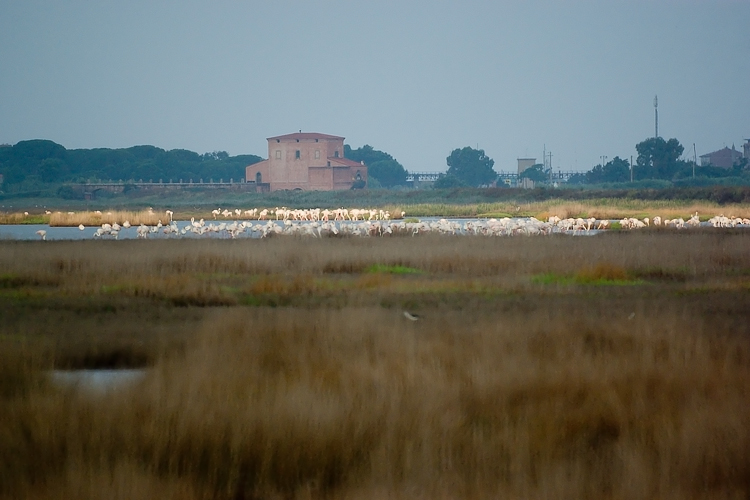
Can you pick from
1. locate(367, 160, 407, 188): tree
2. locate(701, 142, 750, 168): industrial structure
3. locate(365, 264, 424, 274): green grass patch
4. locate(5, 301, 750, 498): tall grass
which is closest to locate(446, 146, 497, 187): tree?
locate(367, 160, 407, 188): tree

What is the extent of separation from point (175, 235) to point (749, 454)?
28.6 meters

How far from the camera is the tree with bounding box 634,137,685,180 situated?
116375 millimetres

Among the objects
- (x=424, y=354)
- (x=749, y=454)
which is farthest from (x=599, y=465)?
(x=424, y=354)

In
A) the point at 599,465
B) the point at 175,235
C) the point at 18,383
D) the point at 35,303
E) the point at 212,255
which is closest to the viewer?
the point at 599,465

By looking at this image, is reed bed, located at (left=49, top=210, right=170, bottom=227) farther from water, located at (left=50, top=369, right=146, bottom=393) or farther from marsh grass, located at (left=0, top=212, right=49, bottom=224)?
water, located at (left=50, top=369, right=146, bottom=393)

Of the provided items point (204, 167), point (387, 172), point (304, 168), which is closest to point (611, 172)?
point (387, 172)

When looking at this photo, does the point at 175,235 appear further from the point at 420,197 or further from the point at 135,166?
the point at 135,166

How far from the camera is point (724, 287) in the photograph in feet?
54.1

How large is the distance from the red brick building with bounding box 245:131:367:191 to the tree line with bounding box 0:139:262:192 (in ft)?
64.8

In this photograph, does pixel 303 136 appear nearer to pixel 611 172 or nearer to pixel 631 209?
pixel 611 172

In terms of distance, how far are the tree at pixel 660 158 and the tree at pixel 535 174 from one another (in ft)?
78.1

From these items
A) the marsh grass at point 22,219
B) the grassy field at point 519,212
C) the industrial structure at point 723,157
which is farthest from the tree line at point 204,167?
the marsh grass at point 22,219

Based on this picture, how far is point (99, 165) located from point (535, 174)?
223 feet

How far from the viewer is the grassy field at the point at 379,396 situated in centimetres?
612
